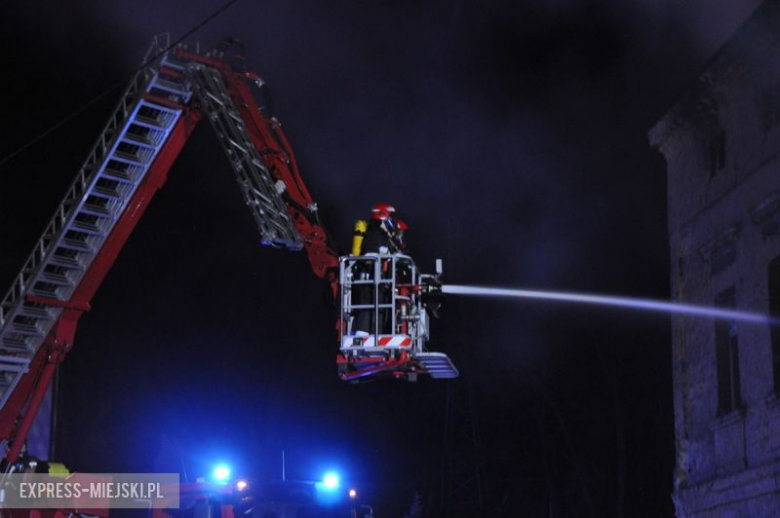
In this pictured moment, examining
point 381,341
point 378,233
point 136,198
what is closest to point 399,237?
point 378,233

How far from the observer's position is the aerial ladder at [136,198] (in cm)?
1179

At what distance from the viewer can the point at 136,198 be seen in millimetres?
12617

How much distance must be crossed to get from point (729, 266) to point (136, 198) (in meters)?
8.48

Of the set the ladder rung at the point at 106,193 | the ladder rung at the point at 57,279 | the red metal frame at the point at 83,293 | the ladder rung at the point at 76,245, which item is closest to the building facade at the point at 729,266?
the red metal frame at the point at 83,293

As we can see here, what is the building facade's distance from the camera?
47.9 ft

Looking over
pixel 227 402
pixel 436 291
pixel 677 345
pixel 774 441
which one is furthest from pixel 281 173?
pixel 227 402

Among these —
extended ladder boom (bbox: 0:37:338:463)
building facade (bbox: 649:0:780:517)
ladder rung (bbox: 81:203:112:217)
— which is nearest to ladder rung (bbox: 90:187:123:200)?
extended ladder boom (bbox: 0:37:338:463)

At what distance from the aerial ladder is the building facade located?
18.6ft

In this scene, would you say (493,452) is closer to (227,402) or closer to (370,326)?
(227,402)

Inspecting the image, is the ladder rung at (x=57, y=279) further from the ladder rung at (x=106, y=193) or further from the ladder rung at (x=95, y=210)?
the ladder rung at (x=106, y=193)

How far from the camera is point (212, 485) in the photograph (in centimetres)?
1052

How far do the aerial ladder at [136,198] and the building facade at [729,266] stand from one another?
223 inches

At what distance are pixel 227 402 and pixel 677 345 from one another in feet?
43.1

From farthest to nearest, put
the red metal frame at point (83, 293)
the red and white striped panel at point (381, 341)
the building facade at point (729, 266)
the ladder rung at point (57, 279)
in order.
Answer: the building facade at point (729, 266), the red metal frame at point (83, 293), the ladder rung at point (57, 279), the red and white striped panel at point (381, 341)
